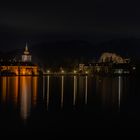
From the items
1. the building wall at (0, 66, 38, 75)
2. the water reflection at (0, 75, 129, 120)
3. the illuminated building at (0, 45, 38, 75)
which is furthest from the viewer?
the building wall at (0, 66, 38, 75)

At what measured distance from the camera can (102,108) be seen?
64.0 ft

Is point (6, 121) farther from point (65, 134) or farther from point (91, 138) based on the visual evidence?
point (91, 138)

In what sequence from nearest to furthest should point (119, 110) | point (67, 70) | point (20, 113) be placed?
point (20, 113)
point (119, 110)
point (67, 70)

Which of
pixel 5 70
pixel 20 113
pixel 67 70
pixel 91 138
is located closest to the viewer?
pixel 91 138

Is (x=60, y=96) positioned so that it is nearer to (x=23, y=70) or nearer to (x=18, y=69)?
(x=23, y=70)

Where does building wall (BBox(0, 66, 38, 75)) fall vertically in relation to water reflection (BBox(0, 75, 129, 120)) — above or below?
above

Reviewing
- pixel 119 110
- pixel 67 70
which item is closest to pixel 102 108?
pixel 119 110

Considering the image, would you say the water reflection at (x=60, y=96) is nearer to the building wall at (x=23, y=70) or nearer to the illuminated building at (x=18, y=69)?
the illuminated building at (x=18, y=69)

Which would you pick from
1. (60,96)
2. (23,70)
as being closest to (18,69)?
(23,70)

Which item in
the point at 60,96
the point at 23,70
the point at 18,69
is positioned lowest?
the point at 60,96

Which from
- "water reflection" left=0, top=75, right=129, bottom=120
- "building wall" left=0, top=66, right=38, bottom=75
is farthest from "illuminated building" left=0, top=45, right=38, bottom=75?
"water reflection" left=0, top=75, right=129, bottom=120

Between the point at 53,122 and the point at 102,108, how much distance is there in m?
5.38

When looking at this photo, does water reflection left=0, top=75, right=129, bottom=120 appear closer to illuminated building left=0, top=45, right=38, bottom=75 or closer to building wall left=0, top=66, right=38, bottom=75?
illuminated building left=0, top=45, right=38, bottom=75

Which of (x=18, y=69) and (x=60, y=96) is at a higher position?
(x=18, y=69)
